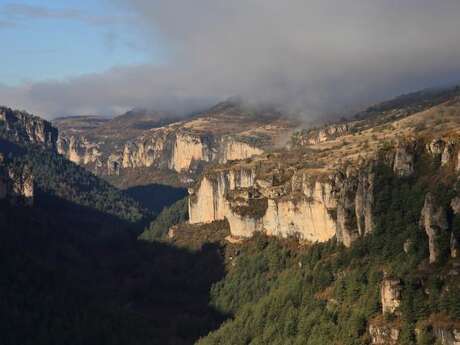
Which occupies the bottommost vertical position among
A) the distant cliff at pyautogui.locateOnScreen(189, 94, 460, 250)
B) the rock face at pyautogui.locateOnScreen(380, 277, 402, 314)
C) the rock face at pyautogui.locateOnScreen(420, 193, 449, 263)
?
the rock face at pyautogui.locateOnScreen(380, 277, 402, 314)

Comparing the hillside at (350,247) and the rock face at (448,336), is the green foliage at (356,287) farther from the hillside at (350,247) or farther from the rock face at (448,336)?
the rock face at (448,336)

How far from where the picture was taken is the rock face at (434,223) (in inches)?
3639

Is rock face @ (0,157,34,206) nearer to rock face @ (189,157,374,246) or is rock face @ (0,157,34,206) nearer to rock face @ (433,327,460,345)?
rock face @ (189,157,374,246)

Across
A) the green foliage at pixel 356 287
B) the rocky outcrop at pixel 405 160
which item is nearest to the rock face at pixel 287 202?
the green foliage at pixel 356 287

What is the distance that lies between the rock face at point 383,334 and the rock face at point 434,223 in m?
8.91

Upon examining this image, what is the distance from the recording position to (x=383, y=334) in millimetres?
88938

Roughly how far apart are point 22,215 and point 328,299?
302 ft

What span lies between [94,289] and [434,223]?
7904 centimetres

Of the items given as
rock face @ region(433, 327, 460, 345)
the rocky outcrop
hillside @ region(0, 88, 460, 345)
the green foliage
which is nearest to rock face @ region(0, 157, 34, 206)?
hillside @ region(0, 88, 460, 345)

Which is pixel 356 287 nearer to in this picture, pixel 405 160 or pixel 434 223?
pixel 434 223

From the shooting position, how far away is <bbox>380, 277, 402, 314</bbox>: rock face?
9006cm

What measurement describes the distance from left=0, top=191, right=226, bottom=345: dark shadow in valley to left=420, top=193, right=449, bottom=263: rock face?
50793mm

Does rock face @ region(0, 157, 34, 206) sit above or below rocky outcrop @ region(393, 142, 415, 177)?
above

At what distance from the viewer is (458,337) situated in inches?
3142
